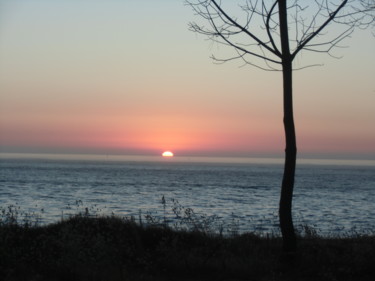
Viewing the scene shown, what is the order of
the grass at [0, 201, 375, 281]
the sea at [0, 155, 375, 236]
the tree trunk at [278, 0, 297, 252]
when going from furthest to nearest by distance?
the sea at [0, 155, 375, 236]
the tree trunk at [278, 0, 297, 252]
the grass at [0, 201, 375, 281]

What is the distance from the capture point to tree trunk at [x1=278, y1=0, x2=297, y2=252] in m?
10.1

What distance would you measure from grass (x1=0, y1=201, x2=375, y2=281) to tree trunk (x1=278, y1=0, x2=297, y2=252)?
57 cm

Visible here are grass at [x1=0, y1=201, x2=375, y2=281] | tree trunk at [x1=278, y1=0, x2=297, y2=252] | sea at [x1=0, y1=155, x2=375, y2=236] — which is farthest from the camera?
sea at [x1=0, y1=155, x2=375, y2=236]

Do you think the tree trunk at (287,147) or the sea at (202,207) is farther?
the sea at (202,207)

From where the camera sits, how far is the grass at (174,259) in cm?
928

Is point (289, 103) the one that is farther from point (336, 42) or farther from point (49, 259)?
point (49, 259)

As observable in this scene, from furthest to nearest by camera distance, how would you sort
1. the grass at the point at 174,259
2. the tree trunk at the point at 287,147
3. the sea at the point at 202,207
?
the sea at the point at 202,207
the tree trunk at the point at 287,147
the grass at the point at 174,259

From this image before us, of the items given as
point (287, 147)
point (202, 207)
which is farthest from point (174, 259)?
point (202, 207)

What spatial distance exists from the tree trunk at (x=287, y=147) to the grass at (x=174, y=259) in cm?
57

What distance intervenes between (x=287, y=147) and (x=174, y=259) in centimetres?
315

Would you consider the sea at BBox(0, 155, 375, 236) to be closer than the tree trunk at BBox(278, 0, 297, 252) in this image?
No

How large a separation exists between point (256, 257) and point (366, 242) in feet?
10.7

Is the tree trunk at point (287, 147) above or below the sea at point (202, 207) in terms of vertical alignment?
above

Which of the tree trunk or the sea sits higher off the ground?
the tree trunk
